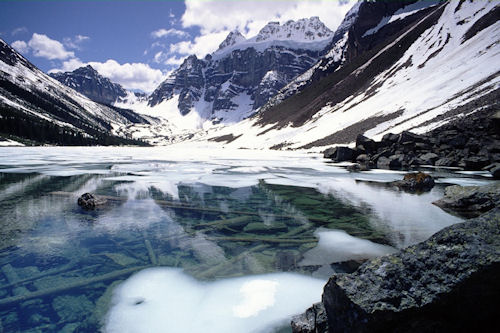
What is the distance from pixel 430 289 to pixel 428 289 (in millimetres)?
23

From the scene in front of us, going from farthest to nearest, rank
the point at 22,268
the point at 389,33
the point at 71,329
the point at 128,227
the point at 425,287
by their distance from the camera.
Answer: the point at 389,33
the point at 128,227
the point at 22,268
the point at 71,329
the point at 425,287

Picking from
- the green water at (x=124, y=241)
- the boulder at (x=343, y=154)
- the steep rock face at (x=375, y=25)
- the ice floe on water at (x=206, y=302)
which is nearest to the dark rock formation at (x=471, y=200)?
the green water at (x=124, y=241)

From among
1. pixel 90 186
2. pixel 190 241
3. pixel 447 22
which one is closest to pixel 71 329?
pixel 190 241

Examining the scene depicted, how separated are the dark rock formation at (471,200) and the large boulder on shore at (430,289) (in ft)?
26.4

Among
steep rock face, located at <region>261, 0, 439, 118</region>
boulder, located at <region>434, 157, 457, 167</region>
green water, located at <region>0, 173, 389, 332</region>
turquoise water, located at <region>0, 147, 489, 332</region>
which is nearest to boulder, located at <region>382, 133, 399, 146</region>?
boulder, located at <region>434, 157, 457, 167</region>

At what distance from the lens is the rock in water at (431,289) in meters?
2.85

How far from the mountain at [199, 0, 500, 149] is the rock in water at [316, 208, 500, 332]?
3858 cm

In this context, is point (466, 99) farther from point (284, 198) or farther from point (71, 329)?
point (71, 329)

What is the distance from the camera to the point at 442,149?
29.0 meters

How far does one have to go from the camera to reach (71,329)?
13.0ft

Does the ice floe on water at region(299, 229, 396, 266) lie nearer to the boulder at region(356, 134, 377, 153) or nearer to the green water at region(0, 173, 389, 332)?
the green water at region(0, 173, 389, 332)

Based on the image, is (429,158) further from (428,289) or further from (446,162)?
(428,289)

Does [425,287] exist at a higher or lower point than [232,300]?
higher

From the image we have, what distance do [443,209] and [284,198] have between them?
6.38 m
